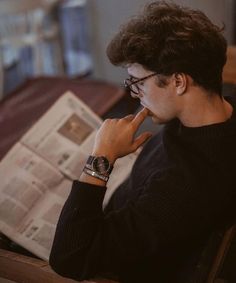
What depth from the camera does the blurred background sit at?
8.35 feet

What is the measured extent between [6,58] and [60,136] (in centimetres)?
220

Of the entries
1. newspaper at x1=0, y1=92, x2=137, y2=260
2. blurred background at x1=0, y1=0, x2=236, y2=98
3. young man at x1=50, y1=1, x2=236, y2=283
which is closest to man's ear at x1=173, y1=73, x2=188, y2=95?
young man at x1=50, y1=1, x2=236, y2=283

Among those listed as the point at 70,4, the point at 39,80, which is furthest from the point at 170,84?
the point at 70,4

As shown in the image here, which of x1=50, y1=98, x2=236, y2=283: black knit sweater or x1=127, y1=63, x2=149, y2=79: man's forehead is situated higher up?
x1=127, y1=63, x2=149, y2=79: man's forehead

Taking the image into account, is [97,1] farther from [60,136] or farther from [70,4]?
[60,136]

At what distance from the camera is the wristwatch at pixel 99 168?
91 centimetres

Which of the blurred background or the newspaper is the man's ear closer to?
the newspaper

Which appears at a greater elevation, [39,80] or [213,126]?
[213,126]

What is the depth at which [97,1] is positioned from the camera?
2.79m

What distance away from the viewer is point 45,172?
52.7 inches

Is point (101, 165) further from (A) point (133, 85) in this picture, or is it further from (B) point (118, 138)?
(A) point (133, 85)

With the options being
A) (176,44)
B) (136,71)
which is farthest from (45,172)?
(176,44)

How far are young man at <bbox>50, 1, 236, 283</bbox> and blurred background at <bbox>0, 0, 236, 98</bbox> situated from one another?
1341 mm

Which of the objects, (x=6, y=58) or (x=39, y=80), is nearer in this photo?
(x=39, y=80)
